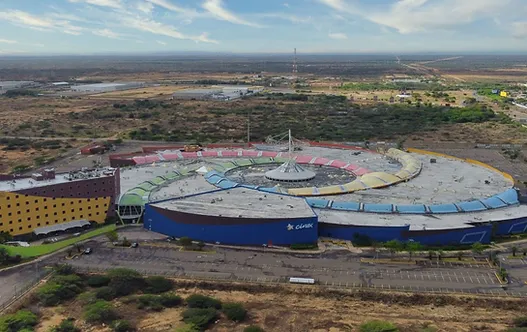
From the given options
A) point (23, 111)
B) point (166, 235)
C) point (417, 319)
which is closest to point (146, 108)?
point (23, 111)

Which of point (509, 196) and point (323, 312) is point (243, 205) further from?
point (509, 196)

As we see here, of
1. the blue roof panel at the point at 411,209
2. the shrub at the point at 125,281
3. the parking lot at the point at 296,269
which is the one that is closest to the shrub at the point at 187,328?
the shrub at the point at 125,281

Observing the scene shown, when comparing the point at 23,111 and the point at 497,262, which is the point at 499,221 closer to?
the point at 497,262

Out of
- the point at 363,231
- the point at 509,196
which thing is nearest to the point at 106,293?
the point at 363,231

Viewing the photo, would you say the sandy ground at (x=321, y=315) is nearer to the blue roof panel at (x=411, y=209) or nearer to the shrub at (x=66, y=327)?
the shrub at (x=66, y=327)

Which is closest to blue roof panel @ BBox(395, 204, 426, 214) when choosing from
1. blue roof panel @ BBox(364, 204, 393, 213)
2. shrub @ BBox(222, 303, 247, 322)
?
blue roof panel @ BBox(364, 204, 393, 213)

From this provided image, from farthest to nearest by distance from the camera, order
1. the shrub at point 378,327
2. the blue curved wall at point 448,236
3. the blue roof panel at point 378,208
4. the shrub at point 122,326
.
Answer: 1. the blue roof panel at point 378,208
2. the blue curved wall at point 448,236
3. the shrub at point 122,326
4. the shrub at point 378,327

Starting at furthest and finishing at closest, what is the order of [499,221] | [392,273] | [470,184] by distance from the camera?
[470,184], [499,221], [392,273]
